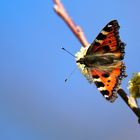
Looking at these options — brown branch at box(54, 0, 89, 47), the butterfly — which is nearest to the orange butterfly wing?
the butterfly

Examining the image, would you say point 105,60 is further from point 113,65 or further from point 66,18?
point 66,18

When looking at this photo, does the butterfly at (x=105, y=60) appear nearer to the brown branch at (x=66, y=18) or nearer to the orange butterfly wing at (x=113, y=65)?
the orange butterfly wing at (x=113, y=65)

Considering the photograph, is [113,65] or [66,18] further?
[113,65]

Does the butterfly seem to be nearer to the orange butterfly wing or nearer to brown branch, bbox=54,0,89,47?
the orange butterfly wing

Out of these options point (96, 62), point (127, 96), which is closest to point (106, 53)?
point (96, 62)

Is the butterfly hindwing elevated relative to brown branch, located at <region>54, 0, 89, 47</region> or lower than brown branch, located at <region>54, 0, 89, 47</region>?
lower

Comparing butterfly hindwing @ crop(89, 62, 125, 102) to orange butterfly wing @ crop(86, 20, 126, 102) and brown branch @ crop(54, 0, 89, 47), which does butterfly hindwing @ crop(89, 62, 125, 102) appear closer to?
orange butterfly wing @ crop(86, 20, 126, 102)

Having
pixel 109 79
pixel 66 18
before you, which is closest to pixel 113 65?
pixel 109 79

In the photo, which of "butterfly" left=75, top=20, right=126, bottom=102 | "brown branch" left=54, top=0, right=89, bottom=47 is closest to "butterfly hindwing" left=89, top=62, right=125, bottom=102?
"butterfly" left=75, top=20, right=126, bottom=102

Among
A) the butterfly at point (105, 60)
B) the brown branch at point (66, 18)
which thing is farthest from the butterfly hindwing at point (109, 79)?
the brown branch at point (66, 18)
